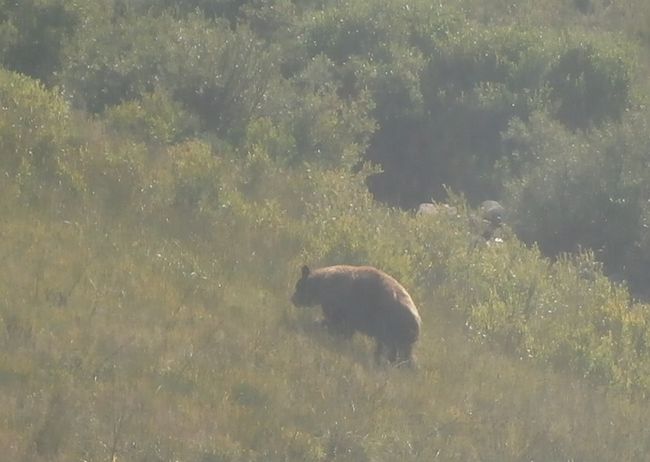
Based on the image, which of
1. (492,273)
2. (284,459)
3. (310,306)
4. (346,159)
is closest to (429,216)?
(492,273)

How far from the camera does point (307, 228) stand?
17.3 m

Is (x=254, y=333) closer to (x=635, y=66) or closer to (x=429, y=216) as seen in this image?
(x=429, y=216)

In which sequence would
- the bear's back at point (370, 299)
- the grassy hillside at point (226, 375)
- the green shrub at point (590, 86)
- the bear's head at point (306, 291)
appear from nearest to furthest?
the grassy hillside at point (226, 375) → the bear's back at point (370, 299) → the bear's head at point (306, 291) → the green shrub at point (590, 86)

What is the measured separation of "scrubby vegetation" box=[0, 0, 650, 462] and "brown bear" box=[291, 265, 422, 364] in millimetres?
253

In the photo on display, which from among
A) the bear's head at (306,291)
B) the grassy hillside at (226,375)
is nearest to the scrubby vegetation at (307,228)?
the grassy hillside at (226,375)

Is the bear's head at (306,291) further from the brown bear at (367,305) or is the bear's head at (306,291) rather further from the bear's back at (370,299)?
the bear's back at (370,299)

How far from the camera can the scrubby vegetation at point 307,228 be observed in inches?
453

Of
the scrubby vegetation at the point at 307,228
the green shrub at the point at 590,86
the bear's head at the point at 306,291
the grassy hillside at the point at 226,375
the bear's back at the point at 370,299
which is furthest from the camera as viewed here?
the green shrub at the point at 590,86

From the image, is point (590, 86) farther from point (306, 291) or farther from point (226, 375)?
point (226, 375)

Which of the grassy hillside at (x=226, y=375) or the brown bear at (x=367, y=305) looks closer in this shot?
the grassy hillside at (x=226, y=375)

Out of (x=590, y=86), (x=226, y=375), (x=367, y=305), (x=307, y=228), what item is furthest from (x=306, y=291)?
(x=590, y=86)

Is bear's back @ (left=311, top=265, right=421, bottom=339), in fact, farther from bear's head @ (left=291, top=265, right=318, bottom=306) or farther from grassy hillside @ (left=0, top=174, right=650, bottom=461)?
grassy hillside @ (left=0, top=174, right=650, bottom=461)

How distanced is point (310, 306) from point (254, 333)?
3.47 feet

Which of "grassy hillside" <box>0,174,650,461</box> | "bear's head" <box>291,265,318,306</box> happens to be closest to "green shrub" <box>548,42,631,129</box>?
"grassy hillside" <box>0,174,650,461</box>
